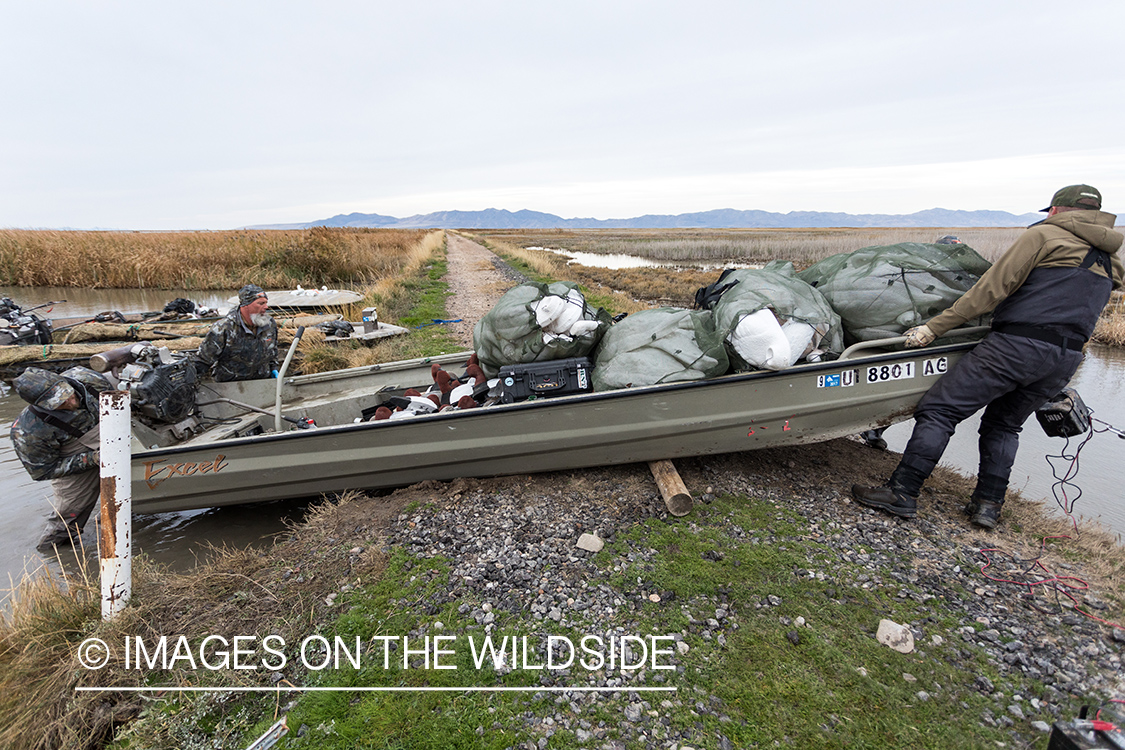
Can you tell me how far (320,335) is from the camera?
8.05 meters

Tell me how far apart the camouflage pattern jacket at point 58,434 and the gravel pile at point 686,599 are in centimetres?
273

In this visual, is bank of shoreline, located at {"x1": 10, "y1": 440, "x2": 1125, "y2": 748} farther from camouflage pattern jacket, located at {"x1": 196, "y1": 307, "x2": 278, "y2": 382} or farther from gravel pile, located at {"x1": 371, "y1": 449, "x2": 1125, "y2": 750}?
camouflage pattern jacket, located at {"x1": 196, "y1": 307, "x2": 278, "y2": 382}

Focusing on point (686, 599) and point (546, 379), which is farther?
point (546, 379)

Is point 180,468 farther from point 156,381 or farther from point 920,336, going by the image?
point 920,336

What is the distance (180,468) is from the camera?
3770 millimetres

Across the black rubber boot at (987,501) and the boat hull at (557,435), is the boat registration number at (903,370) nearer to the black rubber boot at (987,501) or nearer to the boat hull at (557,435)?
the boat hull at (557,435)

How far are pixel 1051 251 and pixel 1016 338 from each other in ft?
1.69

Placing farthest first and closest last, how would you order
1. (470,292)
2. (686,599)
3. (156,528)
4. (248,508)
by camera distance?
(470,292) < (248,508) < (156,528) < (686,599)

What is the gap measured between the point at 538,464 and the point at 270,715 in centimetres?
208

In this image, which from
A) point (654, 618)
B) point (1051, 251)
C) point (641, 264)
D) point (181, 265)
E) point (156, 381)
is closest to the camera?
point (654, 618)

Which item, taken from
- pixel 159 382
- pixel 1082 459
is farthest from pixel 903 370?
pixel 159 382

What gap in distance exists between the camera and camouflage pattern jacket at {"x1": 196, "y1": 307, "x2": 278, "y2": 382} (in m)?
4.91

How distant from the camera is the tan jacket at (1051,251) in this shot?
281cm

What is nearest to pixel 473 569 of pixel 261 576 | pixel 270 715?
pixel 270 715
